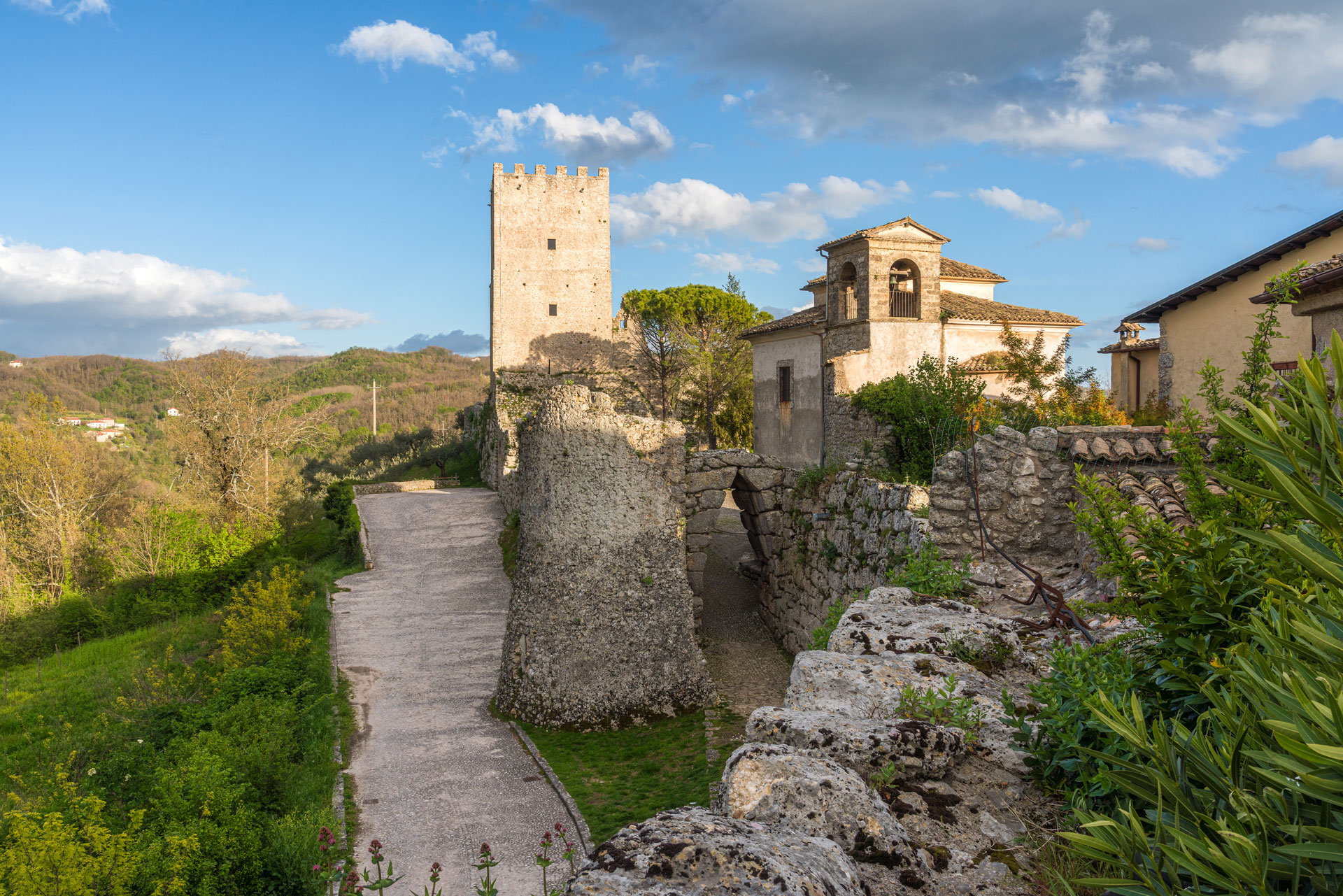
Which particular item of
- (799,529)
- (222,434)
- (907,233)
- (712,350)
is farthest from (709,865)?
(712,350)

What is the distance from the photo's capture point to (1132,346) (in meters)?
18.8

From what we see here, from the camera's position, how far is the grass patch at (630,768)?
7699mm

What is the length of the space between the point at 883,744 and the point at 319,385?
2724 inches

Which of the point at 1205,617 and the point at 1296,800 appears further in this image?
the point at 1205,617

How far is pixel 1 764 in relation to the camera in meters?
10.3

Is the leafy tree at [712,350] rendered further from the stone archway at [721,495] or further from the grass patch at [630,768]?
the grass patch at [630,768]

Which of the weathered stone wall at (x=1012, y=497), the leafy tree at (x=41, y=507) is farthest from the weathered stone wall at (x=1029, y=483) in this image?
the leafy tree at (x=41, y=507)

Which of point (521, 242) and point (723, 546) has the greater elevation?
point (521, 242)

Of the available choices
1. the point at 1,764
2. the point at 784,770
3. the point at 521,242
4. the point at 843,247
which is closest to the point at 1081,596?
the point at 784,770

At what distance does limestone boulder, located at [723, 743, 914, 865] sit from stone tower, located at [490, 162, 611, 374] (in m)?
28.2

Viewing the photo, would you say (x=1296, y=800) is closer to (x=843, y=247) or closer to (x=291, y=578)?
(x=291, y=578)

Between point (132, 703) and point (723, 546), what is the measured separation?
12.0 meters

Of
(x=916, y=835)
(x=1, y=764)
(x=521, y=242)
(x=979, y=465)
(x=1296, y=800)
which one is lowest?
(x=1, y=764)

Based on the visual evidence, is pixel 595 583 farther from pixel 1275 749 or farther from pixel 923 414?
pixel 1275 749
